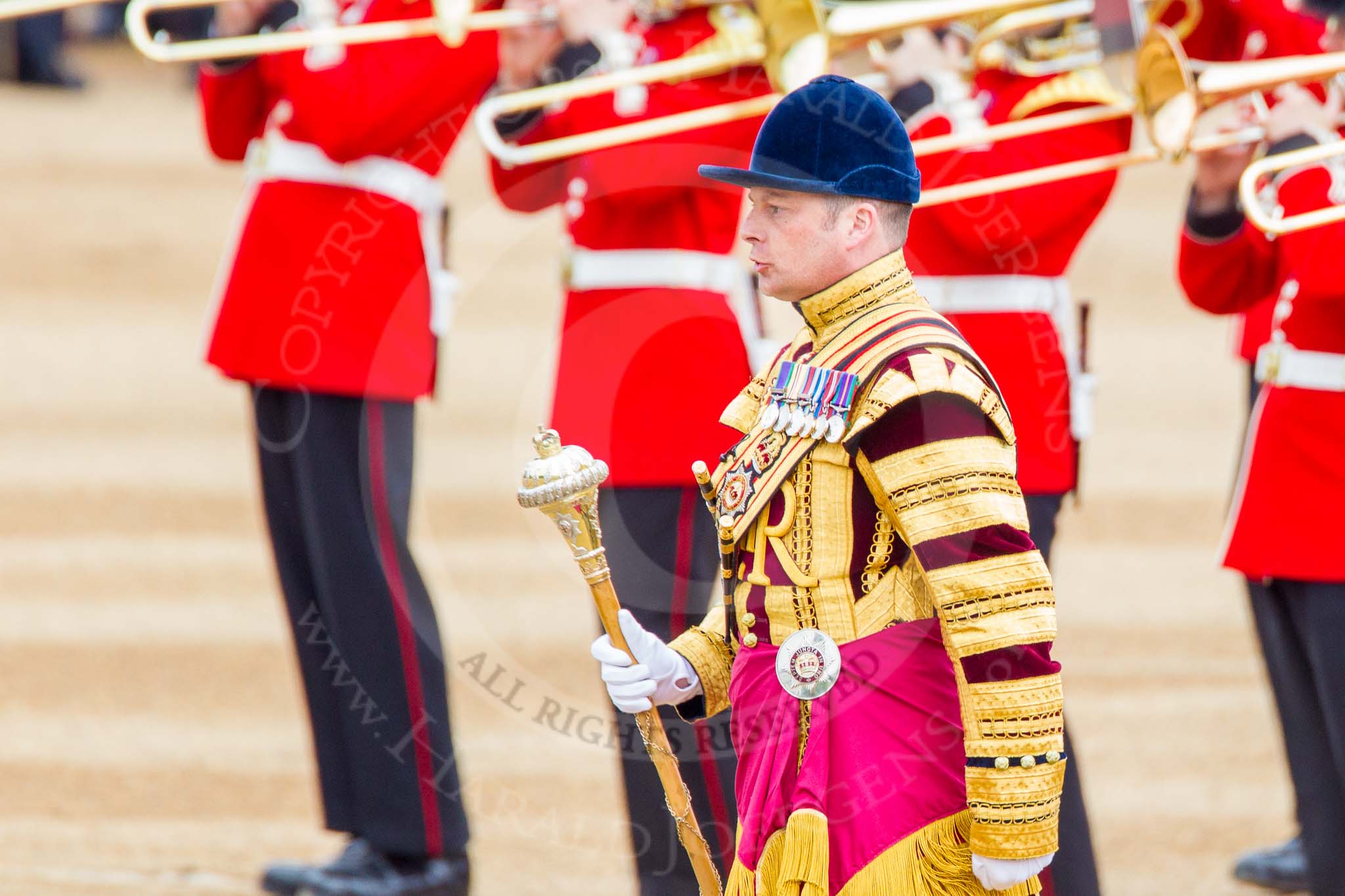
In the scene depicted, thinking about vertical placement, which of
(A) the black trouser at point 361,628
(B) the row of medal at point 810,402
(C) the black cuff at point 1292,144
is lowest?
(A) the black trouser at point 361,628

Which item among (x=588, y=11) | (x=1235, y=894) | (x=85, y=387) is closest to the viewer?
(x=588, y=11)

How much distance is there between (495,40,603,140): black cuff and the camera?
140 inches

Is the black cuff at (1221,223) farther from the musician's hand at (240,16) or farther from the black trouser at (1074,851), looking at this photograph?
the musician's hand at (240,16)

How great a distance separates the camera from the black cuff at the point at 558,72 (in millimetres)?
3561

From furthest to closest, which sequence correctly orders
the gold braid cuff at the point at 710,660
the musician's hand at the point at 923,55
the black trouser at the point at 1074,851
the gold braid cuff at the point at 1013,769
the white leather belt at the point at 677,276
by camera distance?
1. the musician's hand at the point at 923,55
2. the white leather belt at the point at 677,276
3. the black trouser at the point at 1074,851
4. the gold braid cuff at the point at 710,660
5. the gold braid cuff at the point at 1013,769

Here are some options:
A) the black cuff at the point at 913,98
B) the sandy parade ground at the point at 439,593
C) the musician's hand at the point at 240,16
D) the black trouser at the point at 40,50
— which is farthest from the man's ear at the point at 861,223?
the black trouser at the point at 40,50

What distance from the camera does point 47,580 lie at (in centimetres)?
619

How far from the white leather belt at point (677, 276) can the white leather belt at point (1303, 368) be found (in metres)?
0.85

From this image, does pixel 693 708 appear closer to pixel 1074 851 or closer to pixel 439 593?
pixel 1074 851

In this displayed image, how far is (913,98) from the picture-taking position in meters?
3.68

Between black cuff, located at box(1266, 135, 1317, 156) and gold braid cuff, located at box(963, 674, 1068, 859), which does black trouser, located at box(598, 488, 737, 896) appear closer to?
black cuff, located at box(1266, 135, 1317, 156)

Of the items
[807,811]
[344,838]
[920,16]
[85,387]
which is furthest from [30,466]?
[807,811]

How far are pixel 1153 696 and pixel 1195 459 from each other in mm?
3005

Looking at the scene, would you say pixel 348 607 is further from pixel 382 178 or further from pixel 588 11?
pixel 588 11
